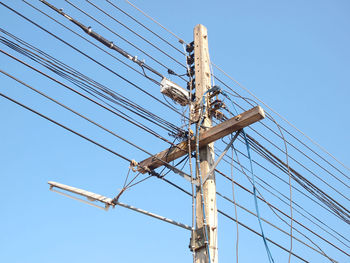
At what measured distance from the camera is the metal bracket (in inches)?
234

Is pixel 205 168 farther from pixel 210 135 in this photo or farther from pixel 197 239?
pixel 197 239

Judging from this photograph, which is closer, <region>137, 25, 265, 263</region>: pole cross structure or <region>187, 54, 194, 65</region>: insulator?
<region>137, 25, 265, 263</region>: pole cross structure

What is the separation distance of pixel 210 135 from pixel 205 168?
579mm

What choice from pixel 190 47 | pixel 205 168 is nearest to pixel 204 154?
pixel 205 168

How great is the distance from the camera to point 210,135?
22.2 feet

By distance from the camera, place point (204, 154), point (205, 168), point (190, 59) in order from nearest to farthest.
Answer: point (205, 168) < point (204, 154) < point (190, 59)

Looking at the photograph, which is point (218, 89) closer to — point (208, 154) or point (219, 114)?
point (219, 114)

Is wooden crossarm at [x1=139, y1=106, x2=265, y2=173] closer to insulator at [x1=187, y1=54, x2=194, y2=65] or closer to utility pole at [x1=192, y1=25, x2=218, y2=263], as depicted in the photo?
utility pole at [x1=192, y1=25, x2=218, y2=263]

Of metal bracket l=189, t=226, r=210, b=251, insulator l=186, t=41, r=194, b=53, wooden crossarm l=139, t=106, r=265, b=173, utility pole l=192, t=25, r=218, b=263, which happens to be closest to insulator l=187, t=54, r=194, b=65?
insulator l=186, t=41, r=194, b=53

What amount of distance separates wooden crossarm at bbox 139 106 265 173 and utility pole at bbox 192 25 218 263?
202mm

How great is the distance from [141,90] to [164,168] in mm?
1535

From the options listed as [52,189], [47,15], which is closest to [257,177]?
[52,189]

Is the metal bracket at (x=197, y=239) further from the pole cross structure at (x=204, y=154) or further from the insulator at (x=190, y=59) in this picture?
the insulator at (x=190, y=59)

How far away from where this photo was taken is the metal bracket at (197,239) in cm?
595
